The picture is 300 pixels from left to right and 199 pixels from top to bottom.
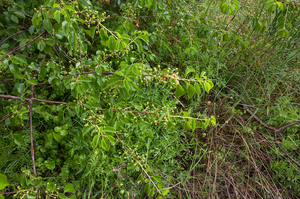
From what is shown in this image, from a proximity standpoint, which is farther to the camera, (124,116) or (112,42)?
(124,116)

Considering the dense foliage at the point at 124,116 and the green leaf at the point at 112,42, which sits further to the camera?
the dense foliage at the point at 124,116

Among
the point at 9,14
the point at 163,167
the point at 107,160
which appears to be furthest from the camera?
the point at 163,167

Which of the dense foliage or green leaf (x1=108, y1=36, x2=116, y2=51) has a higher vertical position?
green leaf (x1=108, y1=36, x2=116, y2=51)

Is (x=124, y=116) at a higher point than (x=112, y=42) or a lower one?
lower

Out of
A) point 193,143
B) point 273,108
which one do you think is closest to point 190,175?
point 193,143

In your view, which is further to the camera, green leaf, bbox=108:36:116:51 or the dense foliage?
the dense foliage

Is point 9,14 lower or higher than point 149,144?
higher

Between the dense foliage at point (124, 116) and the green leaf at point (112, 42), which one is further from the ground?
the green leaf at point (112, 42)

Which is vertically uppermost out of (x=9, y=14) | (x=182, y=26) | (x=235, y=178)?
(x=9, y=14)

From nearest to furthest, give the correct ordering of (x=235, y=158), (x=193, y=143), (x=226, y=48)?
(x=193, y=143), (x=235, y=158), (x=226, y=48)

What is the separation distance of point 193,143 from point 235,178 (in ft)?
1.84

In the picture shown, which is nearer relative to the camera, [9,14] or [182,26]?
[9,14]

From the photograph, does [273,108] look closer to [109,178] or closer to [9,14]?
[109,178]

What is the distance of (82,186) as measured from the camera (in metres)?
1.59
